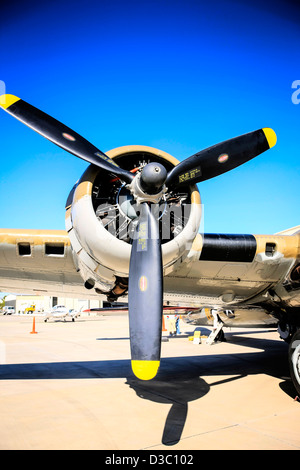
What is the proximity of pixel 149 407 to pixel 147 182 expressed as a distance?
380 centimetres

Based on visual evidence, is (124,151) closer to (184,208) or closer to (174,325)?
(184,208)

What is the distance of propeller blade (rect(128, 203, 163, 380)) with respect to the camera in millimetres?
3947

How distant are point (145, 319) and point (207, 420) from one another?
2.01 meters

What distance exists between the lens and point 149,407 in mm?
5523

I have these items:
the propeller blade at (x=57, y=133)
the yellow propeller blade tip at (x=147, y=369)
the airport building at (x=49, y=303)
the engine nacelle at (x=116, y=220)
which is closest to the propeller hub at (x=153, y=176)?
the propeller blade at (x=57, y=133)

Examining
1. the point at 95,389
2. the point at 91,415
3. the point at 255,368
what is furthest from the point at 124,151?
the point at 255,368

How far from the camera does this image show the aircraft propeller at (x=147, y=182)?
162 inches

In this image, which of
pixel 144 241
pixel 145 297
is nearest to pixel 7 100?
pixel 144 241

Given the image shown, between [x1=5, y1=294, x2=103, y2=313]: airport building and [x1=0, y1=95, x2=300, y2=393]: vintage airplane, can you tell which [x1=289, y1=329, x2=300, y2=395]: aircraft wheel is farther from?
[x1=5, y1=294, x2=103, y2=313]: airport building

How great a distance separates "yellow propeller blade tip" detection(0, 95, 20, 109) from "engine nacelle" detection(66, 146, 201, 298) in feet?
4.75

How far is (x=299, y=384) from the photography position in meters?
5.82

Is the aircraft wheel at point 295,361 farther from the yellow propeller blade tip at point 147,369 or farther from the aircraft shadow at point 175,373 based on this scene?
the yellow propeller blade tip at point 147,369

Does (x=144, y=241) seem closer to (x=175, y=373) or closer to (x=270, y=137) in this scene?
(x=270, y=137)
